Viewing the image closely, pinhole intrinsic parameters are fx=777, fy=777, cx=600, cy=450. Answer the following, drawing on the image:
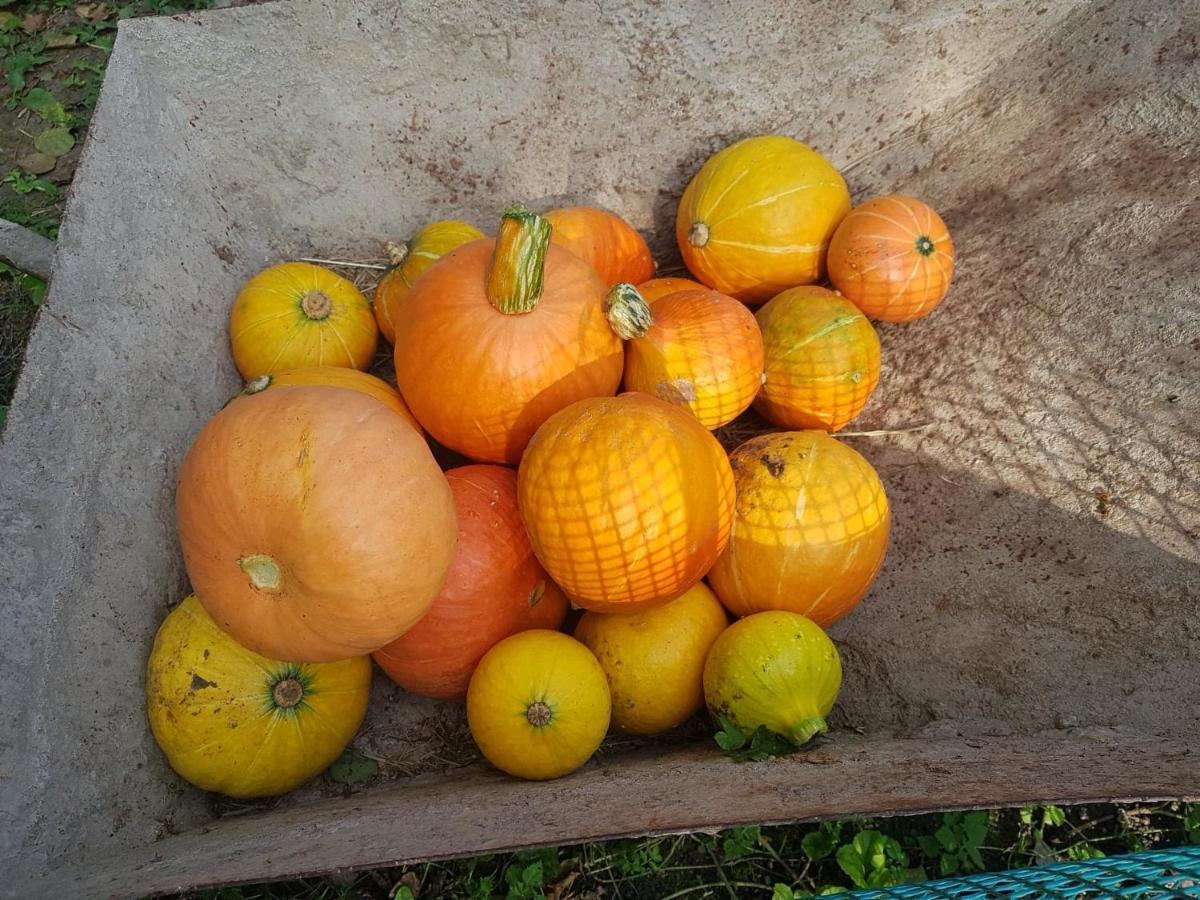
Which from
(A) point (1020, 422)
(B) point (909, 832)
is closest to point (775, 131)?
(A) point (1020, 422)

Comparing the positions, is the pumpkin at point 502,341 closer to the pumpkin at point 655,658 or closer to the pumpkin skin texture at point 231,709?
the pumpkin at point 655,658

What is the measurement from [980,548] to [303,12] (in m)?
2.96

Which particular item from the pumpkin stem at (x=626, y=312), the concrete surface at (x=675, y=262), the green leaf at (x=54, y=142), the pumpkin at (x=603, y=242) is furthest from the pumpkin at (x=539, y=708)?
the green leaf at (x=54, y=142)

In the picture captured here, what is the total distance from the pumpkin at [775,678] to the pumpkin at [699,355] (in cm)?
75

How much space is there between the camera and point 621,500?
83.3 inches

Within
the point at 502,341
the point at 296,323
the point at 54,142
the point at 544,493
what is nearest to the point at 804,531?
the point at 544,493

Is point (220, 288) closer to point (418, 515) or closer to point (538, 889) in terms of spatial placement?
point (418, 515)

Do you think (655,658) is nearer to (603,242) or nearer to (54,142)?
(603,242)

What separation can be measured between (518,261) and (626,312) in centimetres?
38

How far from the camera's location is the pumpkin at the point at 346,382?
2.44 metres

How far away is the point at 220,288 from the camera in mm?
2846

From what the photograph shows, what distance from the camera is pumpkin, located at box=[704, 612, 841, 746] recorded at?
214cm

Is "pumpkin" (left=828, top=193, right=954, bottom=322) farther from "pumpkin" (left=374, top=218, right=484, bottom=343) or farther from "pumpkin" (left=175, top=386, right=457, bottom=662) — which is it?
"pumpkin" (left=175, top=386, right=457, bottom=662)

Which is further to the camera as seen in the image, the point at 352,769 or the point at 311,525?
the point at 352,769
